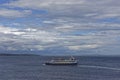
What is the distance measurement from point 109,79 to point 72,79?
1456 centimetres

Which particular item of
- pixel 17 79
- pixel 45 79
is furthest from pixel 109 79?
pixel 17 79

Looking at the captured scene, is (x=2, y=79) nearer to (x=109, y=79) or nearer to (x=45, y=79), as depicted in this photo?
(x=45, y=79)

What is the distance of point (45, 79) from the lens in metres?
134

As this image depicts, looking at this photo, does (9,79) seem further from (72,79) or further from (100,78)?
(100,78)

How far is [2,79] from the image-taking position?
132 metres

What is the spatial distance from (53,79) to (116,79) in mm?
24699

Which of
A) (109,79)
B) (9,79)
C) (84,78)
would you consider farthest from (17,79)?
(109,79)

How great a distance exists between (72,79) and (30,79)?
651 inches

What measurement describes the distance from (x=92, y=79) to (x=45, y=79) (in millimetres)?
18552

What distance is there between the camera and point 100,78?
139 m

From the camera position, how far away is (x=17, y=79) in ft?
438

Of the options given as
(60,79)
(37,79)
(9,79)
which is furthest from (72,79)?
(9,79)

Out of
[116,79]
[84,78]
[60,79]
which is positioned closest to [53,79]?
[60,79]

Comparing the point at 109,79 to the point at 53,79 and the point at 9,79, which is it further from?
the point at 9,79
